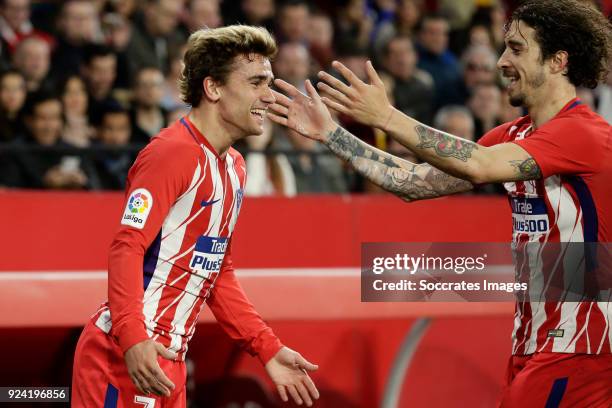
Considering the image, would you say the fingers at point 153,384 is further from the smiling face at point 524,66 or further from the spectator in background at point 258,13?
the spectator in background at point 258,13

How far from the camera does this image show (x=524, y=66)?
4.03 metres

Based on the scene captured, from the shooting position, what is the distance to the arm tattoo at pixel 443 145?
382 centimetres

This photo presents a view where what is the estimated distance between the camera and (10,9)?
843cm

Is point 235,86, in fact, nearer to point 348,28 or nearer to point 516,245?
point 516,245

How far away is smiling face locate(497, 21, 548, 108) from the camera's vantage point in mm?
4020

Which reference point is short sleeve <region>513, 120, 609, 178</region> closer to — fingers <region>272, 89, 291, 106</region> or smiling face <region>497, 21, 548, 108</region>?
smiling face <region>497, 21, 548, 108</region>

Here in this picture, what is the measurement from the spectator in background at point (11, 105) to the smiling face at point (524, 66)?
456cm

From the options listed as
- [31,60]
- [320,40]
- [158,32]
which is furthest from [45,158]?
[320,40]

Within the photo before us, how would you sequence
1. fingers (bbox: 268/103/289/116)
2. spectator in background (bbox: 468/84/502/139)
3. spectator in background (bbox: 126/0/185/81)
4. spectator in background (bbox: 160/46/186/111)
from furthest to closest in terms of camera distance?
spectator in background (bbox: 468/84/502/139)
spectator in background (bbox: 126/0/185/81)
spectator in background (bbox: 160/46/186/111)
fingers (bbox: 268/103/289/116)

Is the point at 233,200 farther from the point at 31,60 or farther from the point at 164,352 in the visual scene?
the point at 31,60

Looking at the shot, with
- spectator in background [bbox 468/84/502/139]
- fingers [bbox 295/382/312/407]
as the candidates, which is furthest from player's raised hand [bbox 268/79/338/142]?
spectator in background [bbox 468/84/502/139]

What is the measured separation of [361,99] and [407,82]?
6327mm
